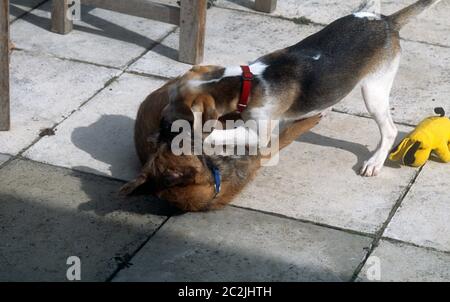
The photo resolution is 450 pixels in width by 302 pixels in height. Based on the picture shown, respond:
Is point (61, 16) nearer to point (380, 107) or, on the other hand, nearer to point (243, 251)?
point (380, 107)

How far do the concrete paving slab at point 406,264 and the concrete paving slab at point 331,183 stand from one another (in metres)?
0.25

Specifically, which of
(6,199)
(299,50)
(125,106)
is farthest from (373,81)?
(6,199)

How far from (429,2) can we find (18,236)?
10.4 feet

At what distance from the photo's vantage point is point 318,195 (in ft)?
20.0

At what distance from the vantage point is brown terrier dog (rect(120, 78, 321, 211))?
5.54 meters

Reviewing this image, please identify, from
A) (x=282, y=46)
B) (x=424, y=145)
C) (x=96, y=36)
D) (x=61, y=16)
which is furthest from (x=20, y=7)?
(x=424, y=145)

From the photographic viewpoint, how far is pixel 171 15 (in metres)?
7.87

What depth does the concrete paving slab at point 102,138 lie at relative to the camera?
633 centimetres

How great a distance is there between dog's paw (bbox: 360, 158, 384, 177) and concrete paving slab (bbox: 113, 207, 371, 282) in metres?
0.75

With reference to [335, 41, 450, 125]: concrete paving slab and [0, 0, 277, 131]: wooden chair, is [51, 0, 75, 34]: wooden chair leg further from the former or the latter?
[335, 41, 450, 125]: concrete paving slab

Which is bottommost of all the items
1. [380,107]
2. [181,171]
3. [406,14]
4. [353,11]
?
[353,11]

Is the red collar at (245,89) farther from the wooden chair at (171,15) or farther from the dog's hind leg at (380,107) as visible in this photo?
the wooden chair at (171,15)

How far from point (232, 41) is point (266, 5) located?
29.7 inches
